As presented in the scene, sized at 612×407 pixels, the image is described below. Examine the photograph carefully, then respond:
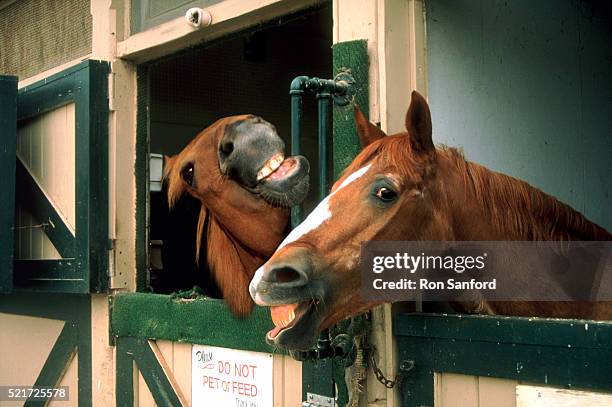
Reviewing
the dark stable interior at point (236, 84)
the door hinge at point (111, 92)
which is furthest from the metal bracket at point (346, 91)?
the dark stable interior at point (236, 84)

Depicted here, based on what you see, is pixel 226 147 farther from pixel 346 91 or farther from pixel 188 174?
pixel 346 91

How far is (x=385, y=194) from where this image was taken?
186 centimetres

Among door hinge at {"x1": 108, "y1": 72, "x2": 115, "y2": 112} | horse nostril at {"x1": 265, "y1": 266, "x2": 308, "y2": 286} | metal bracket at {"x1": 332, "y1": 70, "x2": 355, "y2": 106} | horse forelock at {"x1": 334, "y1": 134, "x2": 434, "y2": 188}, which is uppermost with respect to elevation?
door hinge at {"x1": 108, "y1": 72, "x2": 115, "y2": 112}

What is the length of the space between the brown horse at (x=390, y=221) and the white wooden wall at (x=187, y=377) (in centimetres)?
68

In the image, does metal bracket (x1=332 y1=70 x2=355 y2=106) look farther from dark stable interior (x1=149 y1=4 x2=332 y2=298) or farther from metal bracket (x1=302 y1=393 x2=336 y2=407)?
dark stable interior (x1=149 y1=4 x2=332 y2=298)

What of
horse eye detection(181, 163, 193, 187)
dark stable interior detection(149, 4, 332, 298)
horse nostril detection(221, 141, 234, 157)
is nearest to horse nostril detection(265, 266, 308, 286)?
horse nostril detection(221, 141, 234, 157)

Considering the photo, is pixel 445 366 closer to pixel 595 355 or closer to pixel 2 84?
pixel 595 355

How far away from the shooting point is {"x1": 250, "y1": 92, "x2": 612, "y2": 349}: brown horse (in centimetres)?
177

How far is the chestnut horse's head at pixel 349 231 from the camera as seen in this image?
174 cm

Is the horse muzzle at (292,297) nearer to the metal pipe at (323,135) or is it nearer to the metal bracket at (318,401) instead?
the metal pipe at (323,135)

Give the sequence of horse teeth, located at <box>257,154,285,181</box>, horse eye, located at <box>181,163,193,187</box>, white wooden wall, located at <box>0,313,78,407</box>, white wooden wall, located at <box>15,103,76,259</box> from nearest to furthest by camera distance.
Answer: horse teeth, located at <box>257,154,285,181</box> → horse eye, located at <box>181,163,193,187</box> → white wooden wall, located at <box>15,103,76,259</box> → white wooden wall, located at <box>0,313,78,407</box>

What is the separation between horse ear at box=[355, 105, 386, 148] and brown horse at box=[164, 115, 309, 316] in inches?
24.2

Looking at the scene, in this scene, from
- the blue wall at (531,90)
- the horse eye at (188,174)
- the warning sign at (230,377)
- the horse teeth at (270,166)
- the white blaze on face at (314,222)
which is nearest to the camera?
the white blaze on face at (314,222)

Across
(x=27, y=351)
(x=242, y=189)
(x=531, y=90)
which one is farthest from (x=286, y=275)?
(x=27, y=351)
